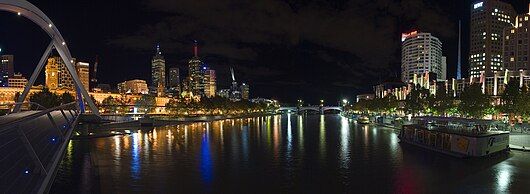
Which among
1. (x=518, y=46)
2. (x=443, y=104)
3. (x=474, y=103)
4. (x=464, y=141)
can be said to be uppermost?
(x=518, y=46)

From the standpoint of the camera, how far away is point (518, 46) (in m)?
151

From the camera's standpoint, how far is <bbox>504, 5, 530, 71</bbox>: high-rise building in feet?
489

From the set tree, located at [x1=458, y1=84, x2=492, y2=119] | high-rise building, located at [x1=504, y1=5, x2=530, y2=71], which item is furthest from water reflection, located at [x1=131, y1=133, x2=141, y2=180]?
high-rise building, located at [x1=504, y1=5, x2=530, y2=71]

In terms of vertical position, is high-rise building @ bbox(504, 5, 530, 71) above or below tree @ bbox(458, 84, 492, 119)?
above

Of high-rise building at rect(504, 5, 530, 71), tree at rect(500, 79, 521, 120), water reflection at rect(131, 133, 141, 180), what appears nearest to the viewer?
water reflection at rect(131, 133, 141, 180)

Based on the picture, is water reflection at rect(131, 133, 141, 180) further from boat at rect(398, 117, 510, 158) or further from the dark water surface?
boat at rect(398, 117, 510, 158)

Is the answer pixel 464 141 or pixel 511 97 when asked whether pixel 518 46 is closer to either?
pixel 511 97

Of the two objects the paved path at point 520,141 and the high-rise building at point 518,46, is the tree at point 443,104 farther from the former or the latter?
the high-rise building at point 518,46

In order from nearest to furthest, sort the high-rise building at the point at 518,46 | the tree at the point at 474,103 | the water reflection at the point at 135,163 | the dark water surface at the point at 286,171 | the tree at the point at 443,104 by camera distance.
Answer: the dark water surface at the point at 286,171
the water reflection at the point at 135,163
the tree at the point at 474,103
the tree at the point at 443,104
the high-rise building at the point at 518,46

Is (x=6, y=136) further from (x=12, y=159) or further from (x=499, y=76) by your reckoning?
(x=499, y=76)

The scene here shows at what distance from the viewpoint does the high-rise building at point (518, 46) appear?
149 metres

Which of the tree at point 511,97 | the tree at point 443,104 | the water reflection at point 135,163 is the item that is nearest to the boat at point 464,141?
the water reflection at point 135,163

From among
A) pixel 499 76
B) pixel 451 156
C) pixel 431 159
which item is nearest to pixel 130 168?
pixel 431 159

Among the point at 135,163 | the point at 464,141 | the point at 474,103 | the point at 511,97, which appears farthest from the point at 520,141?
the point at 474,103
